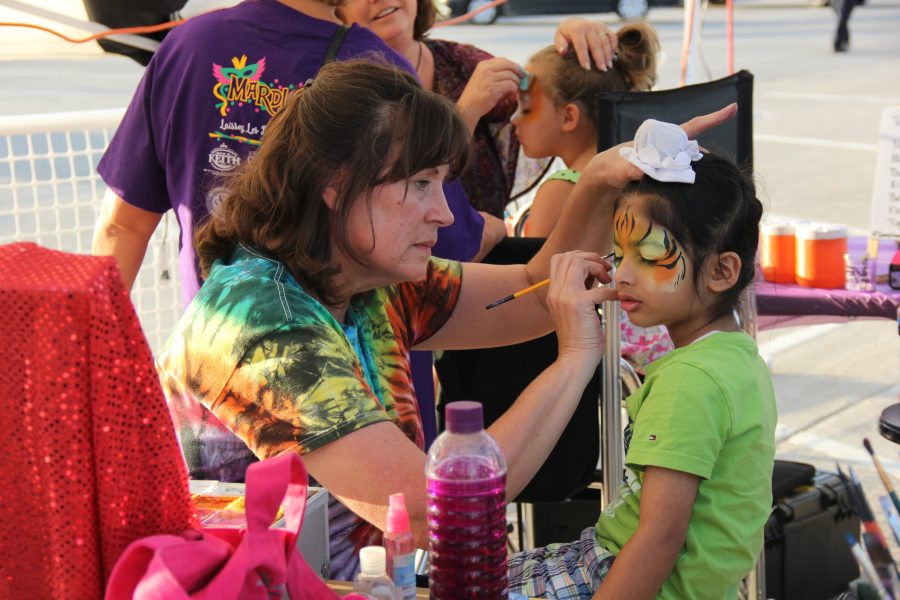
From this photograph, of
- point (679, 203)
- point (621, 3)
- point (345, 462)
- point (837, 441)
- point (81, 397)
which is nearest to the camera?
point (81, 397)

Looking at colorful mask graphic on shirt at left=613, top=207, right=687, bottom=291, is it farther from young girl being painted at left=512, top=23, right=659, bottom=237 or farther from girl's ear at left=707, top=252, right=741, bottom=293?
young girl being painted at left=512, top=23, right=659, bottom=237

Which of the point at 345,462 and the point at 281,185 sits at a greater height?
the point at 281,185

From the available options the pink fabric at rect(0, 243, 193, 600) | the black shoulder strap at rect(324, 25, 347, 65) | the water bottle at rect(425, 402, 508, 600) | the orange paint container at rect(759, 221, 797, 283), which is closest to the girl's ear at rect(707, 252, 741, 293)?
the water bottle at rect(425, 402, 508, 600)

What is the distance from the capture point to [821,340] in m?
5.30

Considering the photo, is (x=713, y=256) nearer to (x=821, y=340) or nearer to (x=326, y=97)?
(x=326, y=97)

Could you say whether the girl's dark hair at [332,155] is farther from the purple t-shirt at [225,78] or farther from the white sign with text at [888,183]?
the white sign with text at [888,183]

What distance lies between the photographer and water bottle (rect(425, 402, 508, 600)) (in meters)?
1.29

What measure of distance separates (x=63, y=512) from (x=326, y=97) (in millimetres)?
812

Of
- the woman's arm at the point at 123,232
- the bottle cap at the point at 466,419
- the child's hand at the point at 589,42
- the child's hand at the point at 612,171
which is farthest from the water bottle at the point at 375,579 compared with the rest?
the child's hand at the point at 589,42

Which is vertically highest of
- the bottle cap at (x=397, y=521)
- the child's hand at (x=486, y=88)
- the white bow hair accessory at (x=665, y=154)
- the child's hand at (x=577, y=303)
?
the white bow hair accessory at (x=665, y=154)

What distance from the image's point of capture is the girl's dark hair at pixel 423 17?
3.05m

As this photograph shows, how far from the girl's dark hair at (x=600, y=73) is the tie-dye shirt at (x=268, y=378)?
141cm

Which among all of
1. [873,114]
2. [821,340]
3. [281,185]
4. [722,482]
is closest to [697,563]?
[722,482]

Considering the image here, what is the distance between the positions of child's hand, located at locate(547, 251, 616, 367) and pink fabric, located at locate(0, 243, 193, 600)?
741mm
